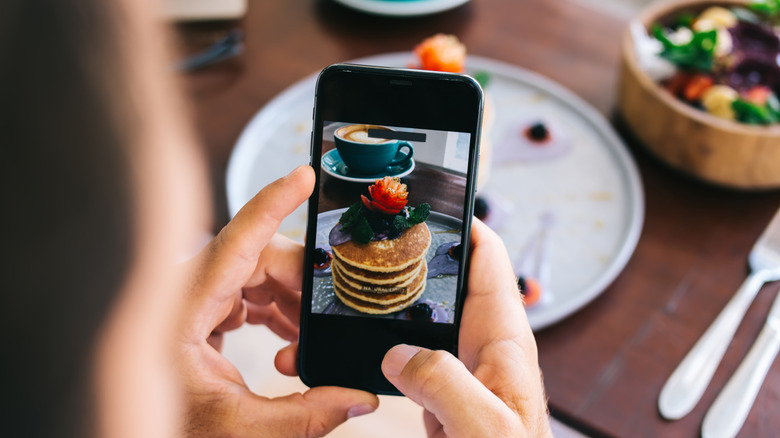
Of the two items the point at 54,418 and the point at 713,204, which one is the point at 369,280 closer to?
the point at 54,418

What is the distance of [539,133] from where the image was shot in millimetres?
868

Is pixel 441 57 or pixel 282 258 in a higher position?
pixel 441 57

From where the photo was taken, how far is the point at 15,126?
149mm

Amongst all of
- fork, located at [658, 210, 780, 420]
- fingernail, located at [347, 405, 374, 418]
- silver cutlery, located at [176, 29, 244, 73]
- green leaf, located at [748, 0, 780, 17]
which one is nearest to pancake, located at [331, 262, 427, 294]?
fingernail, located at [347, 405, 374, 418]

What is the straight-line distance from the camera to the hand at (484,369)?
17.5 inches

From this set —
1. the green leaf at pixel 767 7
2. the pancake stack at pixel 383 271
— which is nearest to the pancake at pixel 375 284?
the pancake stack at pixel 383 271

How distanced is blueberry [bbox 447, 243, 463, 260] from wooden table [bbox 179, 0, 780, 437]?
0.67 ft

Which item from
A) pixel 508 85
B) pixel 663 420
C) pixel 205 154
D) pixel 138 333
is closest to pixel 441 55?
pixel 508 85

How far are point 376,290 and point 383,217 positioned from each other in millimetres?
72

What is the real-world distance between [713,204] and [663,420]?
1.06 ft

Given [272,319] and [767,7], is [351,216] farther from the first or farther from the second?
[767,7]

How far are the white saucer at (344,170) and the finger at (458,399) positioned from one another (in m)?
0.14

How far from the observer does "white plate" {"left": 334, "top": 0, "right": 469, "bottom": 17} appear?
0.99 metres

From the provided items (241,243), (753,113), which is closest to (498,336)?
(241,243)
